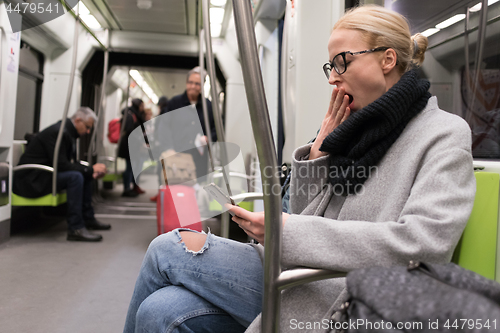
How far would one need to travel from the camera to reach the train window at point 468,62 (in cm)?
119

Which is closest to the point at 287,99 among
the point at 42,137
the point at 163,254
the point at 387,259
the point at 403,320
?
the point at 163,254

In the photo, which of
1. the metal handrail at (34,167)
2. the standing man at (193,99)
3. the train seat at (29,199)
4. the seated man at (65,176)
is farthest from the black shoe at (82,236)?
the standing man at (193,99)

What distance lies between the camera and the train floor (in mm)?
1831

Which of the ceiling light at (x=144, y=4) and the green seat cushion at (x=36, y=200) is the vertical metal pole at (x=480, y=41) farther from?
the green seat cushion at (x=36, y=200)

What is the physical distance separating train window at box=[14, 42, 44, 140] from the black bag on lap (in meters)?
4.56

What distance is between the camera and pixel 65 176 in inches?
145

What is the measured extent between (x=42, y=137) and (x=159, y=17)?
196 centimetres

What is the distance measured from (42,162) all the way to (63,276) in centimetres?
156

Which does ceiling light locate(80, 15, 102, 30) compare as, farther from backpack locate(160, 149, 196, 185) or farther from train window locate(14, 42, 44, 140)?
backpack locate(160, 149, 196, 185)

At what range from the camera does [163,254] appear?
1.00 metres

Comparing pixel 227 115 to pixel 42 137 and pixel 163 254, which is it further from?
pixel 163 254

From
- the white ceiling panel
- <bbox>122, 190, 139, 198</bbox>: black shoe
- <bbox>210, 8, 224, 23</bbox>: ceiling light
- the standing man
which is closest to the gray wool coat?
the standing man

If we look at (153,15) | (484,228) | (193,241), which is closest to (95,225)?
(153,15)

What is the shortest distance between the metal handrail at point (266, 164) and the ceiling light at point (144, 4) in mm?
3596
